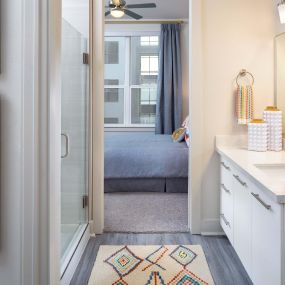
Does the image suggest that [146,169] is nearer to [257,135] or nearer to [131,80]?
[257,135]

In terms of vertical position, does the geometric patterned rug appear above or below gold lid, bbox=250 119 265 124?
below

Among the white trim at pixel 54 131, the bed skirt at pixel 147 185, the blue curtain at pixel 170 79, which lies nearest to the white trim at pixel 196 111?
the bed skirt at pixel 147 185

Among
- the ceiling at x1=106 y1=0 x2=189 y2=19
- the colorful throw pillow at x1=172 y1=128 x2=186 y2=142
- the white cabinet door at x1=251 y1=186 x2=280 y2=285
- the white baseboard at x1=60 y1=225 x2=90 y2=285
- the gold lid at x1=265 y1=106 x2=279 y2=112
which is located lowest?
the white baseboard at x1=60 y1=225 x2=90 y2=285

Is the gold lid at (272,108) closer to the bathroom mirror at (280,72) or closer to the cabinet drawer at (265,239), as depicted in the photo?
the bathroom mirror at (280,72)

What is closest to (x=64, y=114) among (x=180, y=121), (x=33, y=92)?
(x=33, y=92)

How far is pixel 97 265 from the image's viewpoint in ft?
7.29

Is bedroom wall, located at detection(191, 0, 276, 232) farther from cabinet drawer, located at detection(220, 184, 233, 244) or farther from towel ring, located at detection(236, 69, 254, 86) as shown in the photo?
cabinet drawer, located at detection(220, 184, 233, 244)

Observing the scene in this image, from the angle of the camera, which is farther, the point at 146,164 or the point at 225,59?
A: the point at 146,164

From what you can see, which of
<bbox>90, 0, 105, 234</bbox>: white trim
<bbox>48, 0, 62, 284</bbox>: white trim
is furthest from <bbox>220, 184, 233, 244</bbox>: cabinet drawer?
<bbox>48, 0, 62, 284</bbox>: white trim

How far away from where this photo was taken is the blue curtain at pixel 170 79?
6.01 meters

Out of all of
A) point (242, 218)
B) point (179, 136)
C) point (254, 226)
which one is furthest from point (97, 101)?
point (179, 136)

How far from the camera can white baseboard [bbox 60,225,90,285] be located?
192 centimetres

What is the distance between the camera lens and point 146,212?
11.0 feet

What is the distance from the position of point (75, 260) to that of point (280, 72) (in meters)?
2.18
